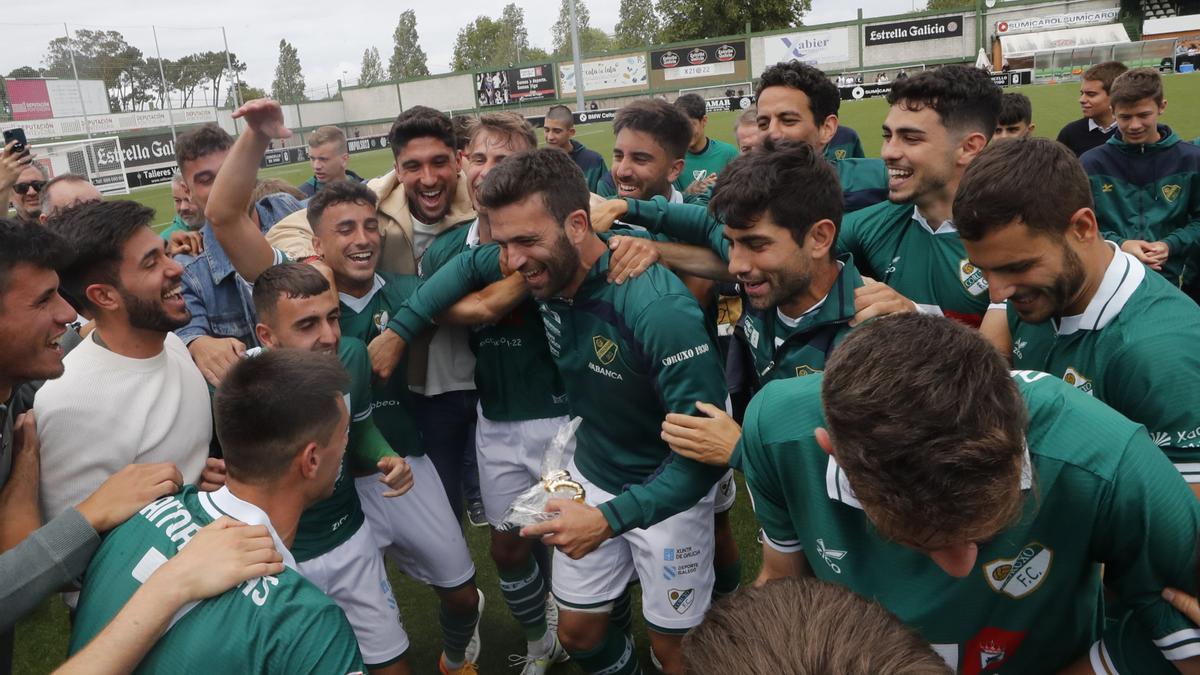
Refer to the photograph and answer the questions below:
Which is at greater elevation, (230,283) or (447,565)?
(230,283)

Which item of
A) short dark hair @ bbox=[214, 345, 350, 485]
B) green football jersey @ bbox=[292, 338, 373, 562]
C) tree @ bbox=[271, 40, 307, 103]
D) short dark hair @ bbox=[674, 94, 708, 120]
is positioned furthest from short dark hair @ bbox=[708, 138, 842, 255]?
tree @ bbox=[271, 40, 307, 103]

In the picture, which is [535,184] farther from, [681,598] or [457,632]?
[457,632]

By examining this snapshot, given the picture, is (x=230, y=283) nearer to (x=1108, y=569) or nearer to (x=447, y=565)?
(x=447, y=565)

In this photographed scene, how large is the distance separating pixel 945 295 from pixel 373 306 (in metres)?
2.63

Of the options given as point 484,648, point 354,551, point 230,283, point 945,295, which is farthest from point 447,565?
point 945,295

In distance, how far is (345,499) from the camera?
11.7 feet

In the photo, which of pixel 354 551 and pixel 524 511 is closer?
pixel 524 511

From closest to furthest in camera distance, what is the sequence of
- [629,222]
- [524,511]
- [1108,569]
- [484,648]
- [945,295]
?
[1108,569] < [524,511] < [945,295] < [629,222] < [484,648]

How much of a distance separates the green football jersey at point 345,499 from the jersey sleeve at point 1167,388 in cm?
273

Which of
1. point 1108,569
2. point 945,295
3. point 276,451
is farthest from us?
point 945,295

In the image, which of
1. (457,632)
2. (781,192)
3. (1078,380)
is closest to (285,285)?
(457,632)

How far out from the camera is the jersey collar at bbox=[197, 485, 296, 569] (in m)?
2.21

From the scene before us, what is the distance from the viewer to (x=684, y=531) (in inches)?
134

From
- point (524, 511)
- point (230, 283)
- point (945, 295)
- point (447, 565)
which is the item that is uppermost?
point (230, 283)
